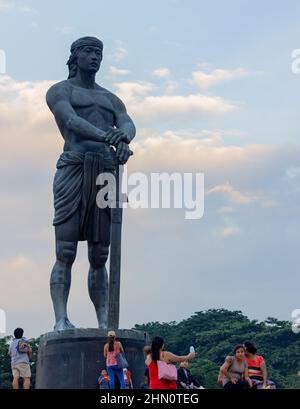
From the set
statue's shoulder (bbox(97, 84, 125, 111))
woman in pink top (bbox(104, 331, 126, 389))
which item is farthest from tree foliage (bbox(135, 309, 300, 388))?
woman in pink top (bbox(104, 331, 126, 389))

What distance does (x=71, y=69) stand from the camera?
794 inches

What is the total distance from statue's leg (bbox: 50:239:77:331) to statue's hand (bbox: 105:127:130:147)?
6.23 ft

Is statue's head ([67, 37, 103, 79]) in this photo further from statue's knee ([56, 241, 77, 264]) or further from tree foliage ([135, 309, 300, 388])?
tree foliage ([135, 309, 300, 388])

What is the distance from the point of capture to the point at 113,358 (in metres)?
17.5

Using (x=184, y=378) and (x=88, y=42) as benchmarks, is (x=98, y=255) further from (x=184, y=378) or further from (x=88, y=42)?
(x=88, y=42)

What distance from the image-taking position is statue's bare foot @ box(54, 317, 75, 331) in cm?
1878

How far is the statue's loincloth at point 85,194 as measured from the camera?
19250 mm

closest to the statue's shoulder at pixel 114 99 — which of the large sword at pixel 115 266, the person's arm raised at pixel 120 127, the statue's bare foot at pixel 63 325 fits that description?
the person's arm raised at pixel 120 127

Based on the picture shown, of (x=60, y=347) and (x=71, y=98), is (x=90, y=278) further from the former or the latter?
(x=71, y=98)

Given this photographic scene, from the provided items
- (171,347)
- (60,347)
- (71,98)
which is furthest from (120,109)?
(171,347)

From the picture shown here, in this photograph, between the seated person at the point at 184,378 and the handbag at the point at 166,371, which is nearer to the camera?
the handbag at the point at 166,371

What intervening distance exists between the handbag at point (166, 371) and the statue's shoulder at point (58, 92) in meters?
5.85

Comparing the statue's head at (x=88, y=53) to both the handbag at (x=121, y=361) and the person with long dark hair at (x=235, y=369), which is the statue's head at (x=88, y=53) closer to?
the handbag at (x=121, y=361)
